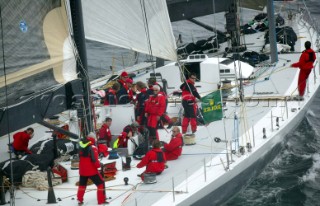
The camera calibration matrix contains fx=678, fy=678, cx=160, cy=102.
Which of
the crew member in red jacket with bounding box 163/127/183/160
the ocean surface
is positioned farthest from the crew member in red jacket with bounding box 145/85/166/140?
the ocean surface

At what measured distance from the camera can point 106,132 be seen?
14180mm

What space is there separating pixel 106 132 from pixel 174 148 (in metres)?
1.80

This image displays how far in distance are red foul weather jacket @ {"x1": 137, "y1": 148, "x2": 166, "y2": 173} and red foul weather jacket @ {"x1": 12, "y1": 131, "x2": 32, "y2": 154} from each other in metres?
2.98

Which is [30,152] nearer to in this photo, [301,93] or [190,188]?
[190,188]

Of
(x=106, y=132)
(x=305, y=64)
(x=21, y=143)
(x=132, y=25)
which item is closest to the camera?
(x=132, y=25)

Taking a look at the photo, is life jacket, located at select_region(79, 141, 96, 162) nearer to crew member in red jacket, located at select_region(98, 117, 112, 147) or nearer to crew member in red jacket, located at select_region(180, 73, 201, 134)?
crew member in red jacket, located at select_region(98, 117, 112, 147)

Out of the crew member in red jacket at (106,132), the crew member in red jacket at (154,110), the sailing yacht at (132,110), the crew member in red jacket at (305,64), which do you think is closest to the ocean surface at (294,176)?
the sailing yacht at (132,110)

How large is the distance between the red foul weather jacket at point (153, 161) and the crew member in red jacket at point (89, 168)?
1142 mm

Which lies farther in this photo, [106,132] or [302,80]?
[302,80]

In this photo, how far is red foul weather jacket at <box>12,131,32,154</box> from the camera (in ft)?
45.0

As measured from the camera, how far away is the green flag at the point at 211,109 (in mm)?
14763

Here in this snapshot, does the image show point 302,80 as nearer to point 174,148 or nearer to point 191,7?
point 174,148

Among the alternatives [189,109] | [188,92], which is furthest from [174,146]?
[188,92]

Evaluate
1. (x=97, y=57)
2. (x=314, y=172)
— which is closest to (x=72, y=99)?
(x=314, y=172)
